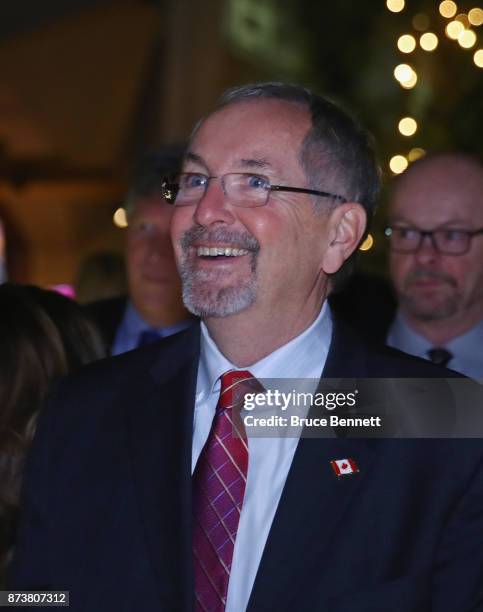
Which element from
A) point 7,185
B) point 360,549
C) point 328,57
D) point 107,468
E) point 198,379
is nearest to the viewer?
point 360,549

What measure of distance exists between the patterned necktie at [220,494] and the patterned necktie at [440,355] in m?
1.42

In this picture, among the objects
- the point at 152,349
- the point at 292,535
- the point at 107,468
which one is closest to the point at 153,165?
the point at 152,349

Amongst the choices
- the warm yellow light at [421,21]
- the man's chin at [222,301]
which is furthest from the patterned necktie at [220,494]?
the warm yellow light at [421,21]

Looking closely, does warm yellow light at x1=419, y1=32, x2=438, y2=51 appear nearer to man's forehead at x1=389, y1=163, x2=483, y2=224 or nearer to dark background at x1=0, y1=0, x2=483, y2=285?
man's forehead at x1=389, y1=163, x2=483, y2=224

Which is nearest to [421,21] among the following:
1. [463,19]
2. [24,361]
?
[463,19]

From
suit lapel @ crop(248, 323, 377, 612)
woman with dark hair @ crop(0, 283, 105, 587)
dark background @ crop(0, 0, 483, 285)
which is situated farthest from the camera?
dark background @ crop(0, 0, 483, 285)

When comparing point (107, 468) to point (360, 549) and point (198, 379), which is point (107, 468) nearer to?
point (198, 379)

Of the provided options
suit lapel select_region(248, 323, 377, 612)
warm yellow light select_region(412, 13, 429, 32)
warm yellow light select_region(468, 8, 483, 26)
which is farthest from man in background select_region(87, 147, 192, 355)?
warm yellow light select_region(412, 13, 429, 32)

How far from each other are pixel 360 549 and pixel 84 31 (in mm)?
7718

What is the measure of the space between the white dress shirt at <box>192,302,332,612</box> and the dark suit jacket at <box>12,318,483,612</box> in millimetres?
49

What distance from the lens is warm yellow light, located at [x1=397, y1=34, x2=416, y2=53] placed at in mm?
4787

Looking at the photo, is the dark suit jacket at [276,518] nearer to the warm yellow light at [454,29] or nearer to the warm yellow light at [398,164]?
the warm yellow light at [454,29]

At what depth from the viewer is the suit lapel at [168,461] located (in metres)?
2.17

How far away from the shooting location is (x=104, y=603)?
2.22 m
